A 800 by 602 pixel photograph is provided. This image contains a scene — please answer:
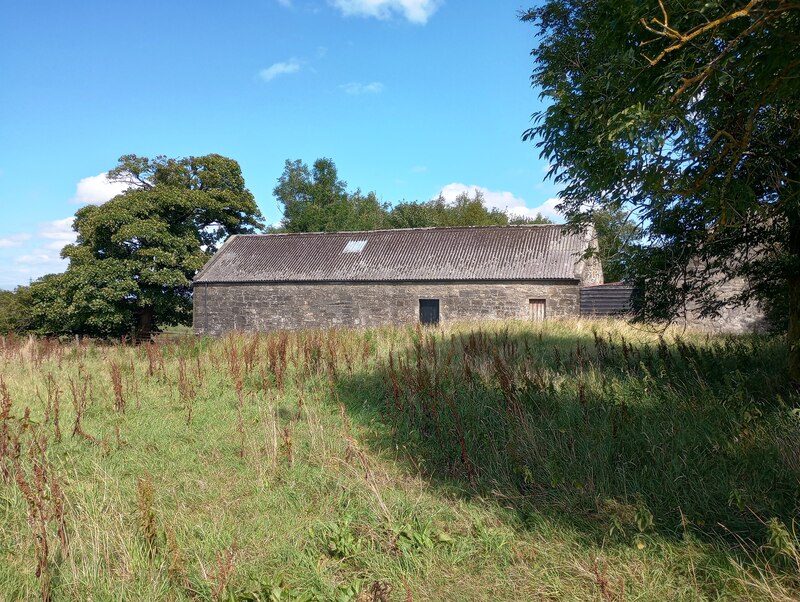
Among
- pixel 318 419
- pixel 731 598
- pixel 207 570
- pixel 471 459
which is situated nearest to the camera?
pixel 731 598

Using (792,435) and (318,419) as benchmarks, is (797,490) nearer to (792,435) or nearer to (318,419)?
(792,435)

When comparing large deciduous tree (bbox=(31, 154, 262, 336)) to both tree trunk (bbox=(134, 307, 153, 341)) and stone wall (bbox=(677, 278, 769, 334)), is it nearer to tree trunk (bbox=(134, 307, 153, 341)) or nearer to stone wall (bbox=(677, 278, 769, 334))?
tree trunk (bbox=(134, 307, 153, 341))

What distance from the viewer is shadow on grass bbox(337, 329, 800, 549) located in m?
3.69

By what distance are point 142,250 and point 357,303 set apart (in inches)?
416

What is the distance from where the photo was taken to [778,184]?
16.5 ft

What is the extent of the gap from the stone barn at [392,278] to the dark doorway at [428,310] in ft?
0.14

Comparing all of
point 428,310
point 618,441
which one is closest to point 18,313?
point 428,310

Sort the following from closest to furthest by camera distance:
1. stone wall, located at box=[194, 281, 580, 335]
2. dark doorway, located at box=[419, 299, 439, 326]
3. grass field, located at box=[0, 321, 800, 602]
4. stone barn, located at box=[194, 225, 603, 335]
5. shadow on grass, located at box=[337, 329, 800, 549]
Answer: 1. grass field, located at box=[0, 321, 800, 602]
2. shadow on grass, located at box=[337, 329, 800, 549]
3. stone wall, located at box=[194, 281, 580, 335]
4. stone barn, located at box=[194, 225, 603, 335]
5. dark doorway, located at box=[419, 299, 439, 326]

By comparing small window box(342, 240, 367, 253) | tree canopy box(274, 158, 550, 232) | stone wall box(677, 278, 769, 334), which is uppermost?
tree canopy box(274, 158, 550, 232)

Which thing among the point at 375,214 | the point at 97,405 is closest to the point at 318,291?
the point at 97,405

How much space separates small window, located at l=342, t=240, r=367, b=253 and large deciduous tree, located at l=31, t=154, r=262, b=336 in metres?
6.94

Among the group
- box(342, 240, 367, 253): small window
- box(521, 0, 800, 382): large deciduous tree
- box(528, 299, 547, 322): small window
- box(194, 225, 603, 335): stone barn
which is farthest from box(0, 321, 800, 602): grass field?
box(342, 240, 367, 253): small window

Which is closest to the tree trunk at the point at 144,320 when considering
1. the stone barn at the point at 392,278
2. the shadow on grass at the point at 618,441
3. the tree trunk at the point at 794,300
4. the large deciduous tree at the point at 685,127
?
the stone barn at the point at 392,278

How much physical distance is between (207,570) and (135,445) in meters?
2.79
